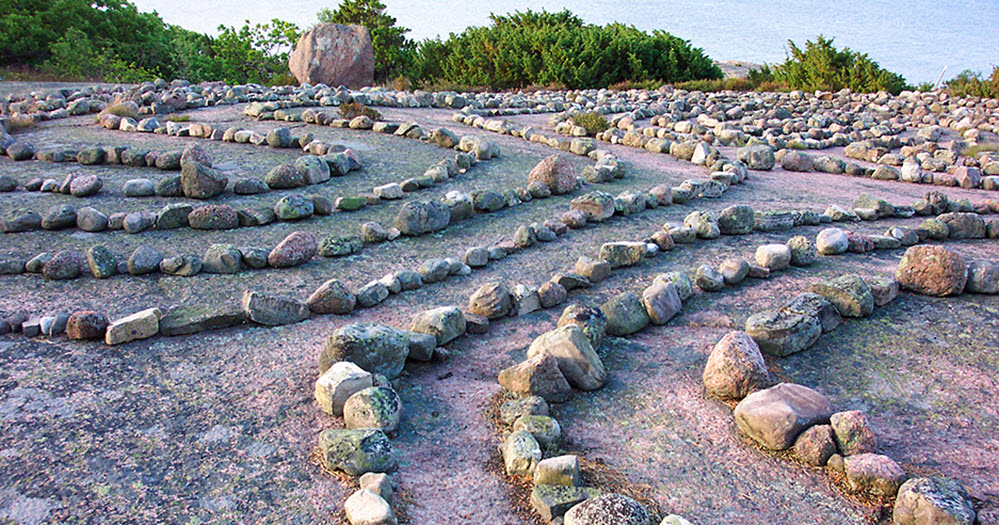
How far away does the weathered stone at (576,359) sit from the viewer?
2.93 meters

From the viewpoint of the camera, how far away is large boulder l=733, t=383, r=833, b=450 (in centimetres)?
250

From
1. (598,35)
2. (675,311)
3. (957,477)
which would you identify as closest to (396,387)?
(675,311)

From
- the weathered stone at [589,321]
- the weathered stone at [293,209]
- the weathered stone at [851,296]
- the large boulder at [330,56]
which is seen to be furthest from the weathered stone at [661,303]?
the large boulder at [330,56]

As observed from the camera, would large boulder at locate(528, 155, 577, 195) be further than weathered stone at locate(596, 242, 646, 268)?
Yes

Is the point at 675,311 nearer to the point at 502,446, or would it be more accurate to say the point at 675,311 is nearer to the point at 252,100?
the point at 502,446

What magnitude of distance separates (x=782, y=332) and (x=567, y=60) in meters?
17.0

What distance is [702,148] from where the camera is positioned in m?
7.96

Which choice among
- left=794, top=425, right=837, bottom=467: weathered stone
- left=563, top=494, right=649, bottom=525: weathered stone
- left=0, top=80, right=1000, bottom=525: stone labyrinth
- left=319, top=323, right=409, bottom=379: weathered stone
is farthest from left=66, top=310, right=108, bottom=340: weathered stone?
left=794, top=425, right=837, bottom=467: weathered stone

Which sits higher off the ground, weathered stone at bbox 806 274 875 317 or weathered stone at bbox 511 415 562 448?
weathered stone at bbox 806 274 875 317

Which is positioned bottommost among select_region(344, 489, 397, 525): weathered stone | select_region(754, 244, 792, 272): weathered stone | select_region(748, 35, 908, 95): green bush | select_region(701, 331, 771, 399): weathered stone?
select_region(344, 489, 397, 525): weathered stone

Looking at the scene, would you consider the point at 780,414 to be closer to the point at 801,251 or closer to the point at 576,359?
the point at 576,359

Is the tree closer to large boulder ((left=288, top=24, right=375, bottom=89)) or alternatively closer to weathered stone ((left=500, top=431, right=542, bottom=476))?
large boulder ((left=288, top=24, right=375, bottom=89))

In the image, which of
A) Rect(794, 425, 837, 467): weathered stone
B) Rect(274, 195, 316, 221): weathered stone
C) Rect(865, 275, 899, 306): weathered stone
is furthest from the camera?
Rect(274, 195, 316, 221): weathered stone

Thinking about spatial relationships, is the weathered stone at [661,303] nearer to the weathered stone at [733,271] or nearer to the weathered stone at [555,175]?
the weathered stone at [733,271]
